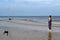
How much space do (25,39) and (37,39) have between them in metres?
1.00

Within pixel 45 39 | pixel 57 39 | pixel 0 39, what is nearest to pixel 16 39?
pixel 0 39

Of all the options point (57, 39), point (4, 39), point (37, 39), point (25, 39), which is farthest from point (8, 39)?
point (57, 39)

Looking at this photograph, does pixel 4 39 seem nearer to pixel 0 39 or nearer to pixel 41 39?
pixel 0 39

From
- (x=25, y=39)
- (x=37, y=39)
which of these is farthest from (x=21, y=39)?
(x=37, y=39)

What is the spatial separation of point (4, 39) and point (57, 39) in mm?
4386

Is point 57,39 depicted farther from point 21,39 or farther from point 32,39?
point 21,39

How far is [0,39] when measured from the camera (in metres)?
13.2

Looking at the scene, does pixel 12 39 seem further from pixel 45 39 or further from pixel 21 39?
pixel 45 39

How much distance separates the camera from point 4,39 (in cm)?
1330

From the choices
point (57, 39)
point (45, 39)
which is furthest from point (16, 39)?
point (57, 39)

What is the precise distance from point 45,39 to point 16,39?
2.38 meters

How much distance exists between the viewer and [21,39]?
1361cm

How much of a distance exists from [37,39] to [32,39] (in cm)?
42

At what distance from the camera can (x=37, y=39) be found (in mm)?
13773
